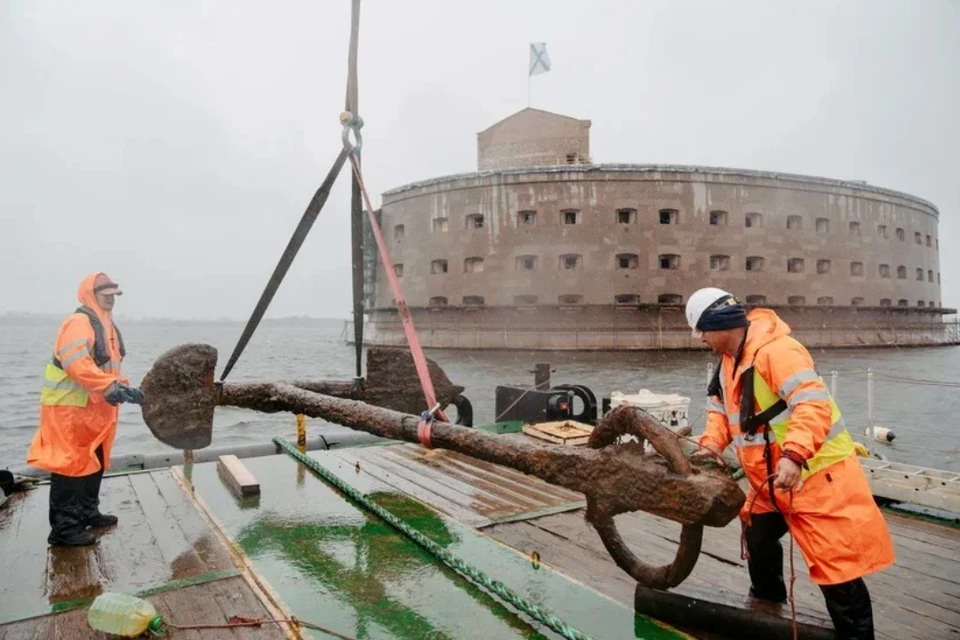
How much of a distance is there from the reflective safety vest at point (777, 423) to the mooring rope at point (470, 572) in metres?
1.18

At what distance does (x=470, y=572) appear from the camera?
3414 mm

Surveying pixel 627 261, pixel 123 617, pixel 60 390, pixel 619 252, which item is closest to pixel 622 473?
pixel 123 617

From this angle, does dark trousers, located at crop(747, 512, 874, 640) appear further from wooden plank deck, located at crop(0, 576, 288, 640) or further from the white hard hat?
wooden plank deck, located at crop(0, 576, 288, 640)

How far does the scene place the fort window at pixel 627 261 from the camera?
37.2 m

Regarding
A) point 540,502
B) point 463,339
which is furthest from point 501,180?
point 540,502

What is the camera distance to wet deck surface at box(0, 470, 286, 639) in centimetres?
325

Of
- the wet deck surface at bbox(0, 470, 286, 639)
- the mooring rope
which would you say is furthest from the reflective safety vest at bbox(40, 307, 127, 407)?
the mooring rope

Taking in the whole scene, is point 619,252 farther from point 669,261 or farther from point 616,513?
point 616,513

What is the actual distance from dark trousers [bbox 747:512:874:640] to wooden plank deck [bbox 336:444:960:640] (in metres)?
0.14

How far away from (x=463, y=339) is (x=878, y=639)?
114ft

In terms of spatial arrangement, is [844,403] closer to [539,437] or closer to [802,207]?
[539,437]

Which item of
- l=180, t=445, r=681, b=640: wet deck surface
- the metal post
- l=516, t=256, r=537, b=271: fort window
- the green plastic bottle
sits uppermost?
l=516, t=256, r=537, b=271: fort window

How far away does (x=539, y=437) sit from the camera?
8078 millimetres

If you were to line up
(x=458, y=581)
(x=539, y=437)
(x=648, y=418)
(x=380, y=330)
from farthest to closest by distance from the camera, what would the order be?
(x=380, y=330)
(x=539, y=437)
(x=458, y=581)
(x=648, y=418)
